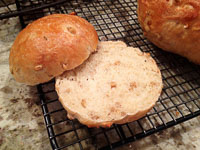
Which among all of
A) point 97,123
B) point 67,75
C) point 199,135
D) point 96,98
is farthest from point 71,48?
point 199,135

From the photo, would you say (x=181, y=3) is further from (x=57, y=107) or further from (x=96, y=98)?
(x=57, y=107)

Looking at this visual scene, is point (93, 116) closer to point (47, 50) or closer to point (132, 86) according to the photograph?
point (132, 86)

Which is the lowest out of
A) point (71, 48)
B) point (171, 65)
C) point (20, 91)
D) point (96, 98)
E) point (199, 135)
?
point (199, 135)

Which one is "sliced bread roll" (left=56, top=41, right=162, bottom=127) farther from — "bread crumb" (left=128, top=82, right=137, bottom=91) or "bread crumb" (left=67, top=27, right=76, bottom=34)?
"bread crumb" (left=67, top=27, right=76, bottom=34)

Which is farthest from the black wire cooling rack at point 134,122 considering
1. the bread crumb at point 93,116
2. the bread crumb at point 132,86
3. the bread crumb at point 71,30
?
the bread crumb at point 71,30

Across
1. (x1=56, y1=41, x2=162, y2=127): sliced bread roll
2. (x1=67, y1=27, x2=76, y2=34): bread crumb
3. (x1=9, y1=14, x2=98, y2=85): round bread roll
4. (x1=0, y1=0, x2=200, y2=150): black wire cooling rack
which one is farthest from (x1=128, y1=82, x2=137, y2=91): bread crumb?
(x1=67, y1=27, x2=76, y2=34): bread crumb

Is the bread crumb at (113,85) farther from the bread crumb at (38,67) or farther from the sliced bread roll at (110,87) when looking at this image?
the bread crumb at (38,67)
